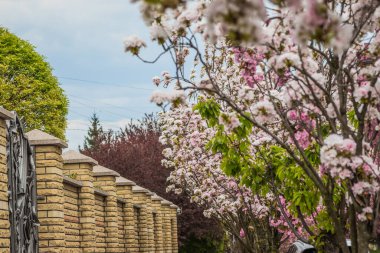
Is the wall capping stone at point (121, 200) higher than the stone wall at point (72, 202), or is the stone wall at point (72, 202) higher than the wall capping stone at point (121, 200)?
the wall capping stone at point (121, 200)

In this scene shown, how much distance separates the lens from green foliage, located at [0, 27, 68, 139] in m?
42.4

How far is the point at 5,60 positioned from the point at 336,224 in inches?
1562

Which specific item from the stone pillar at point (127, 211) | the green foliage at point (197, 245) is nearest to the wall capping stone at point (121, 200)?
the stone pillar at point (127, 211)

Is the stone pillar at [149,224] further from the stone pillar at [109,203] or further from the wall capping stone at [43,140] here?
the wall capping stone at [43,140]

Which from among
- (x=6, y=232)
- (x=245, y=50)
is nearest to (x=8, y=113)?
(x=6, y=232)

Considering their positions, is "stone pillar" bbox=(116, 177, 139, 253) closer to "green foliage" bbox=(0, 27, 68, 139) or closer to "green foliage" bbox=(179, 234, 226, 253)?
"green foliage" bbox=(179, 234, 226, 253)

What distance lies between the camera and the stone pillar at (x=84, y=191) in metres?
12.4

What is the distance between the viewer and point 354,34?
564 cm

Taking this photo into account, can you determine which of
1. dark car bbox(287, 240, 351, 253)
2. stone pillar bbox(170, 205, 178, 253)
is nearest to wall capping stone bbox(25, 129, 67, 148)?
dark car bbox(287, 240, 351, 253)

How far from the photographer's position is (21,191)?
8844mm

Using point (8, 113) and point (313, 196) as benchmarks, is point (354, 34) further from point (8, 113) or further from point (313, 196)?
point (8, 113)

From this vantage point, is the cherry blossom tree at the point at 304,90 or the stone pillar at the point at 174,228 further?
the stone pillar at the point at 174,228

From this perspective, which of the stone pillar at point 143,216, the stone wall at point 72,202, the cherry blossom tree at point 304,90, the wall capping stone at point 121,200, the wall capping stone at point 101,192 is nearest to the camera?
Answer: the cherry blossom tree at point 304,90

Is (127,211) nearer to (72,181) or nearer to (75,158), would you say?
(75,158)
